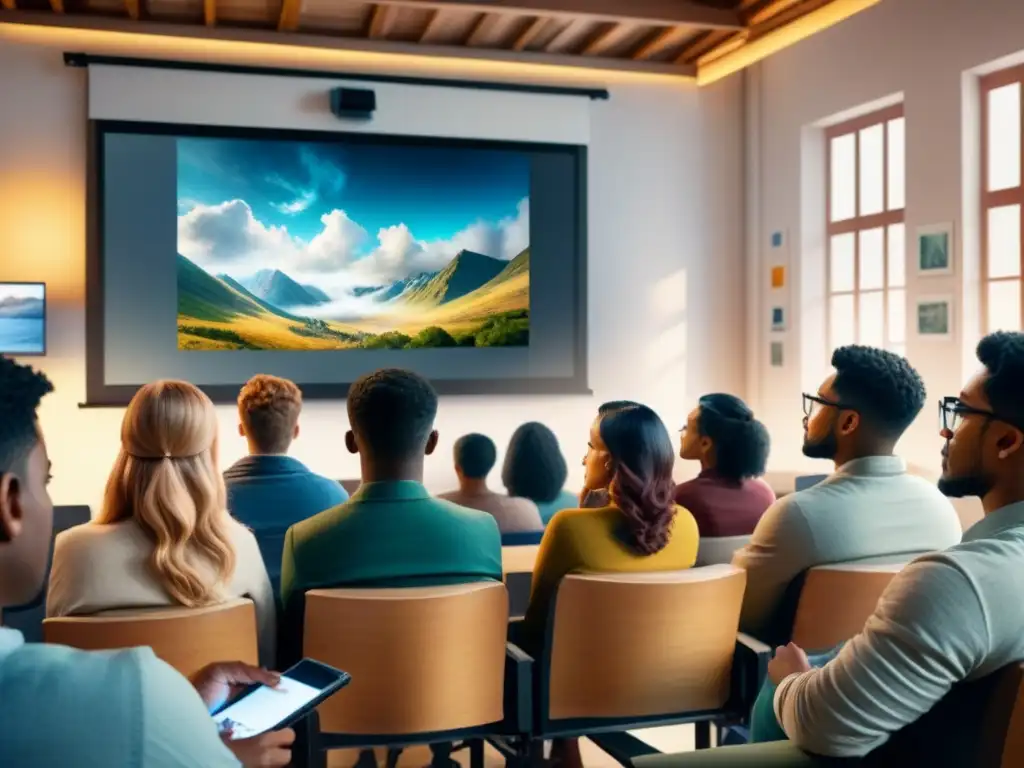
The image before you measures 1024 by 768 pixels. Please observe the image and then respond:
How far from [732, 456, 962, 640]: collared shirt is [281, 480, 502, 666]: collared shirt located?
0.69 metres

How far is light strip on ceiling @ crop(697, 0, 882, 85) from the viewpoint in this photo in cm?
595

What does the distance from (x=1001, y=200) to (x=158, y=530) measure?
511 centimetres

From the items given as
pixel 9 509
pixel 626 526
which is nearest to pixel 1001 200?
pixel 626 526

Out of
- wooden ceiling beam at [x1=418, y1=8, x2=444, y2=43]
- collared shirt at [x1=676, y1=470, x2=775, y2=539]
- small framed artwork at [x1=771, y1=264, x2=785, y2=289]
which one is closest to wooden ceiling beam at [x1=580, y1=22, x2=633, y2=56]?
wooden ceiling beam at [x1=418, y1=8, x2=444, y2=43]

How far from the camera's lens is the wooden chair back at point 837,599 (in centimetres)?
252

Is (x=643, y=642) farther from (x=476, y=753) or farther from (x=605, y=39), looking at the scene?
(x=605, y=39)

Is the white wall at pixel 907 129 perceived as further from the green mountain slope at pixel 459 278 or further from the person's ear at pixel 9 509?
the person's ear at pixel 9 509

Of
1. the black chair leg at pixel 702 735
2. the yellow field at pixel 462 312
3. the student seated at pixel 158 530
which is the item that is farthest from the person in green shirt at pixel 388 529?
the yellow field at pixel 462 312

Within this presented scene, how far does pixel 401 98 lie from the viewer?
7.21 m

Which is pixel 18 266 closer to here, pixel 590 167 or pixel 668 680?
pixel 590 167

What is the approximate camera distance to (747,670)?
2625 millimetres

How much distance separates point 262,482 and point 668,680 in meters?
1.50

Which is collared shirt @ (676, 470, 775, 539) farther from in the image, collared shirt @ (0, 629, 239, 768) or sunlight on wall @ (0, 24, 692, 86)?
sunlight on wall @ (0, 24, 692, 86)

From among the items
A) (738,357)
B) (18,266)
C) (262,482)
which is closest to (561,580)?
(262,482)
